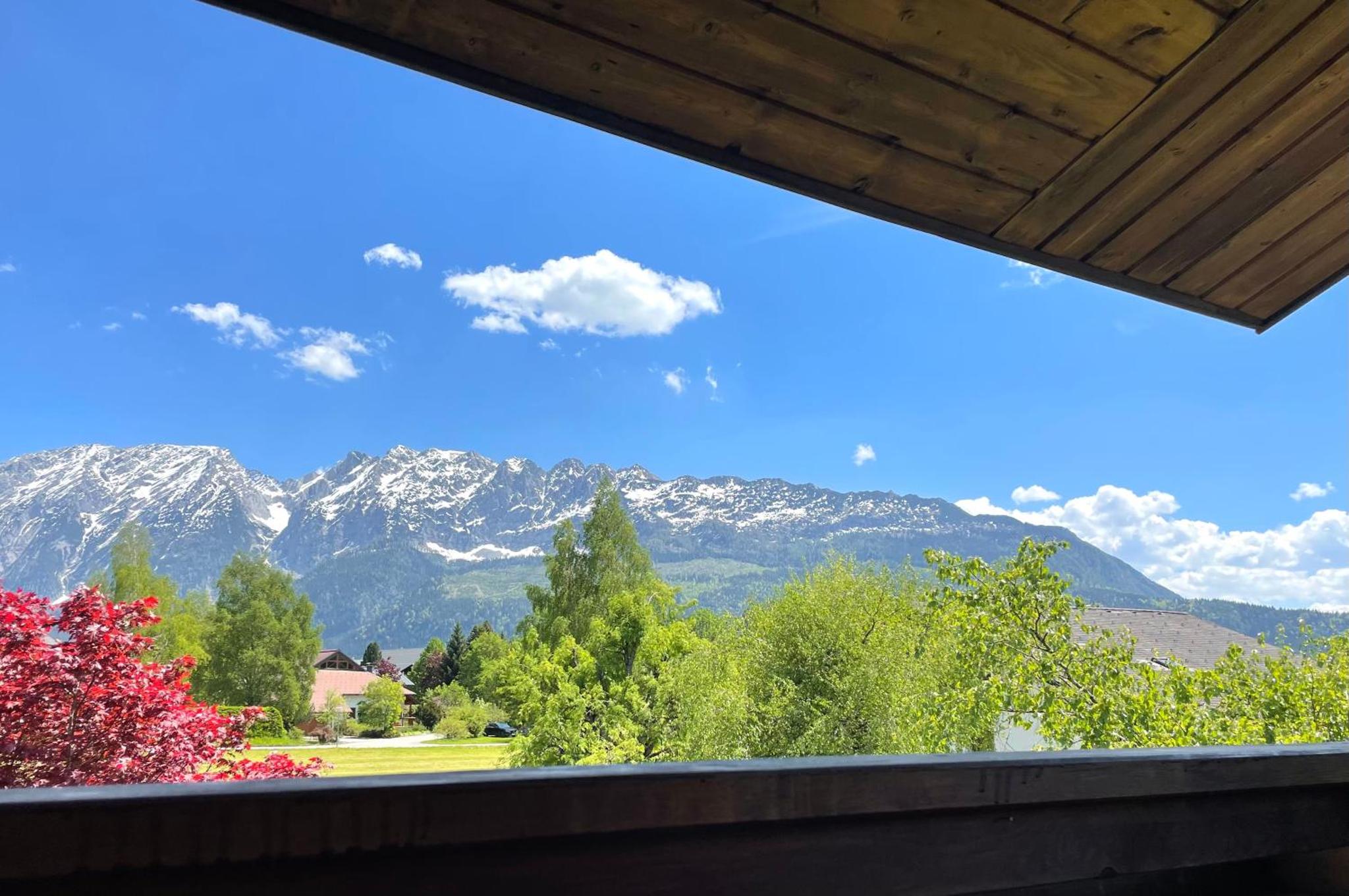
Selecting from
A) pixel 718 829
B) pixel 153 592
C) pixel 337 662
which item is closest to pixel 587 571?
pixel 153 592

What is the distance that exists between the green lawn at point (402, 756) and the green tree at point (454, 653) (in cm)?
717

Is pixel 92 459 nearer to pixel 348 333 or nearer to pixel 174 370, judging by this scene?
pixel 174 370

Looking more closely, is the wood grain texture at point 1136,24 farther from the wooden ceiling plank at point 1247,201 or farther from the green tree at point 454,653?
the green tree at point 454,653

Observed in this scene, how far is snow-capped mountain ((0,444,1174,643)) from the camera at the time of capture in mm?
118250

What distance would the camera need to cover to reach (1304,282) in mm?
1397

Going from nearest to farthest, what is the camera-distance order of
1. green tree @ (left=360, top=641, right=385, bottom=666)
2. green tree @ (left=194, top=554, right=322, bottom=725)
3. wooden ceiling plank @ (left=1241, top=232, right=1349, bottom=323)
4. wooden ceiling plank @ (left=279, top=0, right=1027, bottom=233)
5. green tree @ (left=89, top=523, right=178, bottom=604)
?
wooden ceiling plank @ (left=279, top=0, right=1027, bottom=233) < wooden ceiling plank @ (left=1241, top=232, right=1349, bottom=323) < green tree @ (left=89, top=523, right=178, bottom=604) < green tree @ (left=194, top=554, right=322, bottom=725) < green tree @ (left=360, top=641, right=385, bottom=666)

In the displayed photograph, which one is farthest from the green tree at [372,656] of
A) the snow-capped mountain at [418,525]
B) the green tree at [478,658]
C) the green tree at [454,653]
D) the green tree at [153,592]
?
the snow-capped mountain at [418,525]

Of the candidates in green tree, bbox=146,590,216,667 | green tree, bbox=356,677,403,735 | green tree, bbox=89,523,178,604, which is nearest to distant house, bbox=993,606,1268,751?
green tree, bbox=146,590,216,667

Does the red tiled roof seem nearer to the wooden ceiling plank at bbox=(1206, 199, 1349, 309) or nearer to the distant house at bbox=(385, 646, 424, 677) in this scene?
the distant house at bbox=(385, 646, 424, 677)

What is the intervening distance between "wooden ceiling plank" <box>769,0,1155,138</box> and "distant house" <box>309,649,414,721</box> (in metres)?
31.2

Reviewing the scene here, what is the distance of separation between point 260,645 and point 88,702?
2480 centimetres

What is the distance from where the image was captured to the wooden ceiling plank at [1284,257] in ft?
4.15

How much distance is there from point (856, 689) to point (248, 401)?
168 metres

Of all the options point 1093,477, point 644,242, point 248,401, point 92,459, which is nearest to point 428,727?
point 92,459
